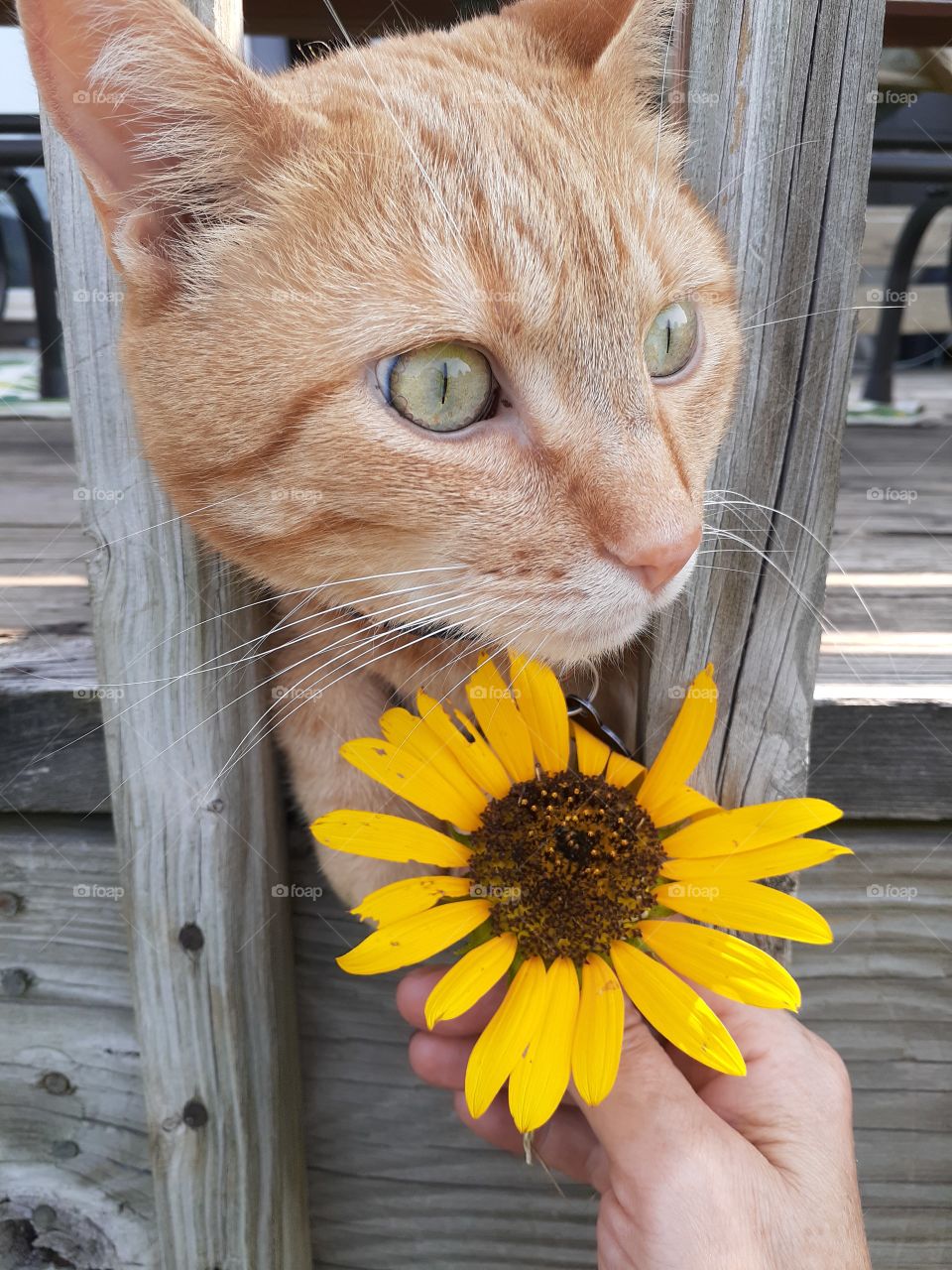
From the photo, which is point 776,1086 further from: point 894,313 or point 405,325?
point 894,313

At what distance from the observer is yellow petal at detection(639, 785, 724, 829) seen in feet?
3.21

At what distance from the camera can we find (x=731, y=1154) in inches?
37.0

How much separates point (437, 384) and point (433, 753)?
1.29 feet

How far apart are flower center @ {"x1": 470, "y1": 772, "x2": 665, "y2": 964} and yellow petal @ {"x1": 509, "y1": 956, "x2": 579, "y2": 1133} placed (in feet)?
0.09

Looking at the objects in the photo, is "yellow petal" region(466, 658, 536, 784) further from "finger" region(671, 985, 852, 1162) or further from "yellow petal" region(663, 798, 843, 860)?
"finger" region(671, 985, 852, 1162)

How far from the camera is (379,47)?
51.1 inches

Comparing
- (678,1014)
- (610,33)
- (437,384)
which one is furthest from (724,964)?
(610,33)

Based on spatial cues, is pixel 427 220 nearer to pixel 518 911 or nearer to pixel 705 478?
pixel 705 478

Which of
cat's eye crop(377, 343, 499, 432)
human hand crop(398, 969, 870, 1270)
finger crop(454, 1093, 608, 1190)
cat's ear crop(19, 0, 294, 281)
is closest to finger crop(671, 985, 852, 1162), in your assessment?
human hand crop(398, 969, 870, 1270)

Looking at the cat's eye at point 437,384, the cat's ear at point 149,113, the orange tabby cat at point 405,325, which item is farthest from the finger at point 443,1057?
the cat's ear at point 149,113

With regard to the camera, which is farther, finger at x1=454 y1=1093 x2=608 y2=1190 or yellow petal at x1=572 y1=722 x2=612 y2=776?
finger at x1=454 y1=1093 x2=608 y2=1190

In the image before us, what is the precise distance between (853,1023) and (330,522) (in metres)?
1.11

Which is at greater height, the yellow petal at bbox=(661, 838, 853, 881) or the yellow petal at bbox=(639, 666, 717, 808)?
the yellow petal at bbox=(639, 666, 717, 808)

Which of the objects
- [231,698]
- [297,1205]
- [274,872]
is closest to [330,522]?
[231,698]
